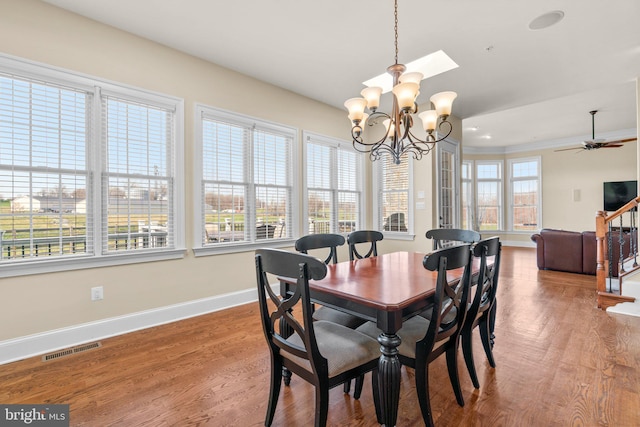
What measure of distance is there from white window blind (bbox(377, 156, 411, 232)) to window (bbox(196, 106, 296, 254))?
1903 millimetres

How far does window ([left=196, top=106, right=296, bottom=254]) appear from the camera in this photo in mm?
3492

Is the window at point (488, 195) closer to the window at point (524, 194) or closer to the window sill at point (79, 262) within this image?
the window at point (524, 194)

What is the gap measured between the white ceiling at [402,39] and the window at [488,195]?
4.77 metres

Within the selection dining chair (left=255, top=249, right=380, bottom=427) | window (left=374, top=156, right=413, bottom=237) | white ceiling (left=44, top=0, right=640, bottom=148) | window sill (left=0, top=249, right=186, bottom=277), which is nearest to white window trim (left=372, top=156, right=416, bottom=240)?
window (left=374, top=156, right=413, bottom=237)

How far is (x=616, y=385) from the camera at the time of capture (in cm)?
198

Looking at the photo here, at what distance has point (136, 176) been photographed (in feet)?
9.78

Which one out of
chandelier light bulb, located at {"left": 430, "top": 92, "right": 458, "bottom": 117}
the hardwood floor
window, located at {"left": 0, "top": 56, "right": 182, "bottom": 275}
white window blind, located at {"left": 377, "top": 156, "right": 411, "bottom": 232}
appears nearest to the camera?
the hardwood floor

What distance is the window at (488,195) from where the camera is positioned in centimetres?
922

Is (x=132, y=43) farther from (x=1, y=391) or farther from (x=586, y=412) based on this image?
(x=586, y=412)

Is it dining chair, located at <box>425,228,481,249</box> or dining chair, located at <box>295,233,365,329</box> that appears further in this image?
dining chair, located at <box>425,228,481,249</box>

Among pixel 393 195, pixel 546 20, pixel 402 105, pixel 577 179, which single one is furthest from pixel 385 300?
pixel 577 179

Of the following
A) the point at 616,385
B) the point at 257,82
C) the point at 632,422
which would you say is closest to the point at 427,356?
the point at 632,422

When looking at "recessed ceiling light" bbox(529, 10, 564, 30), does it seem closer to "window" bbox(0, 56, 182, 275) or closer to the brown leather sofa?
"window" bbox(0, 56, 182, 275)

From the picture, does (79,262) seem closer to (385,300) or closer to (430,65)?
(385,300)
